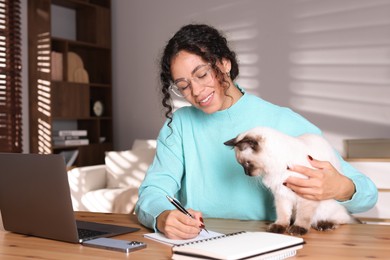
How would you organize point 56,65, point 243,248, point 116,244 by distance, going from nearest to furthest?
1. point 243,248
2. point 116,244
3. point 56,65

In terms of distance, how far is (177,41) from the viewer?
1.76m

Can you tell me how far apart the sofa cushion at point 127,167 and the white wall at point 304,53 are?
0.78m

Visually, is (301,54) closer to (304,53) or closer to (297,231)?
(304,53)

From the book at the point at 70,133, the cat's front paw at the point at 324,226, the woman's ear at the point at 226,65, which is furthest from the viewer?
the book at the point at 70,133

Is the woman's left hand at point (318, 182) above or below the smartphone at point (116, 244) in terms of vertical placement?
above

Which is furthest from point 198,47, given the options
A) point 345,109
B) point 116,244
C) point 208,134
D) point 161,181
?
point 345,109

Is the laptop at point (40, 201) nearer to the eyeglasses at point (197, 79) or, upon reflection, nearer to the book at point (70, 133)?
the eyeglasses at point (197, 79)

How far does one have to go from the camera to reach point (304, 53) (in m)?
4.91

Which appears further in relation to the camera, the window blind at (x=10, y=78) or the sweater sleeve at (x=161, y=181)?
the window blind at (x=10, y=78)

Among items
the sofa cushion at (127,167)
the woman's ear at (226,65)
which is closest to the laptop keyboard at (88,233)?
the woman's ear at (226,65)

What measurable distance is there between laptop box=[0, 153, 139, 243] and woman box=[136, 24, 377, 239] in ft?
0.84

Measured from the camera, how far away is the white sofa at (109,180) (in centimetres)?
436

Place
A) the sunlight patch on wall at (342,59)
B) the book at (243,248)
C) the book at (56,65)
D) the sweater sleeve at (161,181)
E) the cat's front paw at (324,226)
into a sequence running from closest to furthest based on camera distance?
the book at (243,248) → the cat's front paw at (324,226) → the sweater sleeve at (161,181) → the sunlight patch on wall at (342,59) → the book at (56,65)

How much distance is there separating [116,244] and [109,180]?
3473 millimetres
